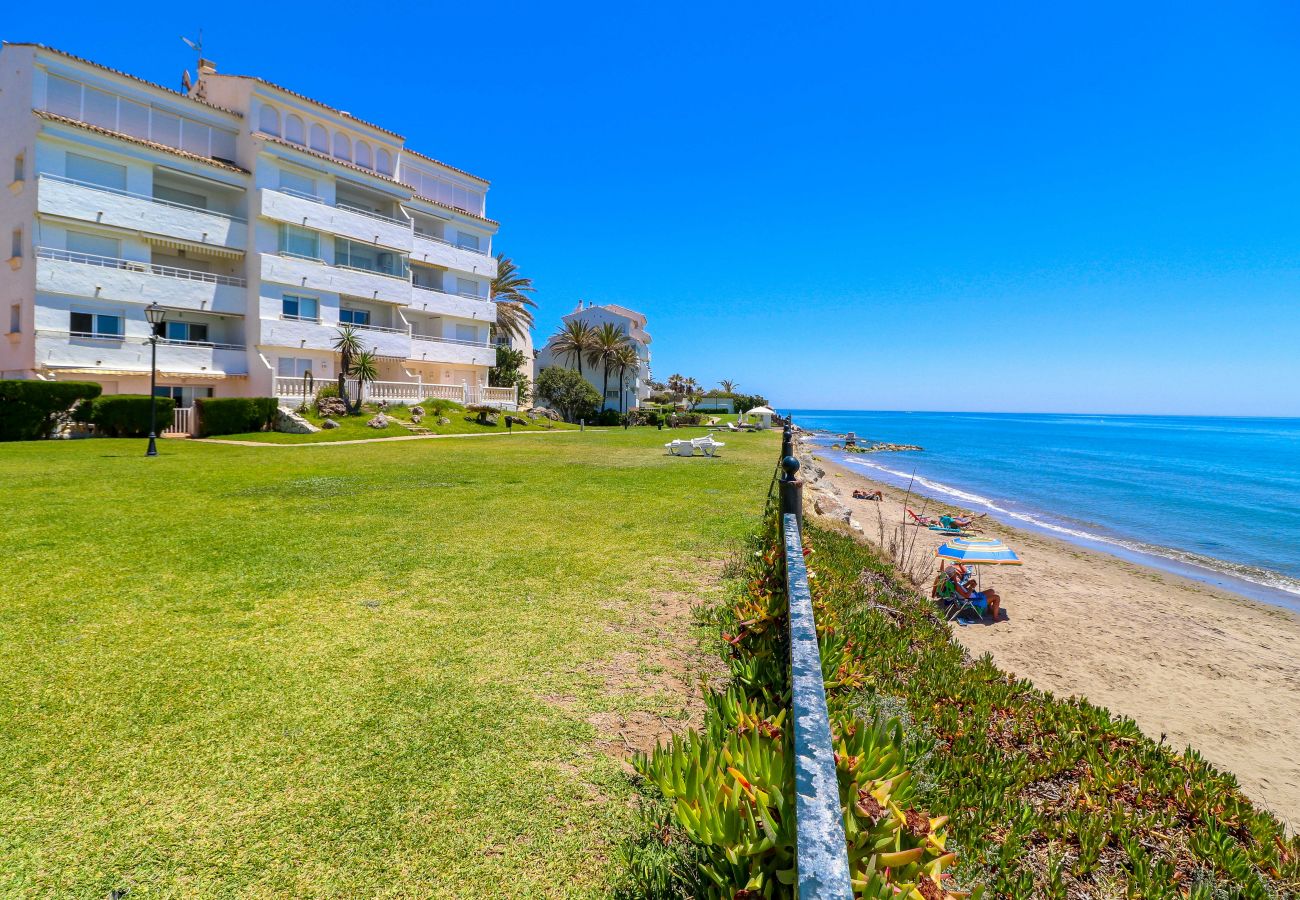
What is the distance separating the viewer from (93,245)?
955 inches

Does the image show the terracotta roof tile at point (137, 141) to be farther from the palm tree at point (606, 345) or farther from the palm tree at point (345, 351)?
the palm tree at point (606, 345)

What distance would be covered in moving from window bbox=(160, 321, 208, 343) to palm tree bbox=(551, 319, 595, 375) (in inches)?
1432

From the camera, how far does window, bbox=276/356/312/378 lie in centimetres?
2894

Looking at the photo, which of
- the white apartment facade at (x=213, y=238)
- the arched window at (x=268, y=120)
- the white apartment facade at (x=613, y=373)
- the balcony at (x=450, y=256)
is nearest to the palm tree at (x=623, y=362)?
the white apartment facade at (x=613, y=373)

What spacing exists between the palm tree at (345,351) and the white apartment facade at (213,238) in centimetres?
46

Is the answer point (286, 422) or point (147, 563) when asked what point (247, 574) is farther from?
point (286, 422)

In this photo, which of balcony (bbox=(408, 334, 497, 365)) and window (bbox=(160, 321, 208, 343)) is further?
balcony (bbox=(408, 334, 497, 365))

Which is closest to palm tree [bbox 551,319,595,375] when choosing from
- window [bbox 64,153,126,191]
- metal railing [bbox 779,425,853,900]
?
window [bbox 64,153,126,191]

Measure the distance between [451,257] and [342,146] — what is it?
796 cm

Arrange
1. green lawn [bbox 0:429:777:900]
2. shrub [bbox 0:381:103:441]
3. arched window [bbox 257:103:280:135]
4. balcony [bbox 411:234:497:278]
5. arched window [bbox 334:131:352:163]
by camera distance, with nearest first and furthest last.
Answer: green lawn [bbox 0:429:777:900] < shrub [bbox 0:381:103:441] < arched window [bbox 257:103:280:135] < arched window [bbox 334:131:352:163] < balcony [bbox 411:234:497:278]

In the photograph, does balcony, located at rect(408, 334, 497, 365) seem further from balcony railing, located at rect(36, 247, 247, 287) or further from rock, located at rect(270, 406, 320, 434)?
rock, located at rect(270, 406, 320, 434)

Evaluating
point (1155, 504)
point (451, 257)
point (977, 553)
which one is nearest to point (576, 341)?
point (451, 257)

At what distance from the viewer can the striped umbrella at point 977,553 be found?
37.9 feet

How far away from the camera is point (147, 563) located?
6.23 metres
